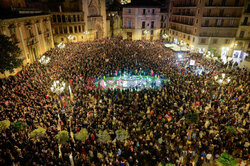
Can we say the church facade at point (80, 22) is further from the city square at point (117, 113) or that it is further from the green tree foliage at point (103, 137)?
the green tree foliage at point (103, 137)

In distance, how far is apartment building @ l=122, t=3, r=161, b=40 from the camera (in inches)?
1617

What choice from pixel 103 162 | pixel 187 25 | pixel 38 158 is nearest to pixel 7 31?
pixel 38 158

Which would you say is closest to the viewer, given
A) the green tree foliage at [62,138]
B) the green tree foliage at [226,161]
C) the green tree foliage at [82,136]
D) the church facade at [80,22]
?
the green tree foliage at [226,161]

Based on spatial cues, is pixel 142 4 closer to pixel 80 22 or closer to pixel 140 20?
pixel 140 20

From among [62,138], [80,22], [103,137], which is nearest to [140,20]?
[80,22]

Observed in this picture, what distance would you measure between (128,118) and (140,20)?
3624cm

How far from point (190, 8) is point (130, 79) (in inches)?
1017

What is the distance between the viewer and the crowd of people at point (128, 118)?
29.6 ft

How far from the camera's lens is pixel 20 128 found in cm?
991

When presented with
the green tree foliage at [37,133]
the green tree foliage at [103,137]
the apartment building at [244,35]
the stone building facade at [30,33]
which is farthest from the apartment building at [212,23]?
the green tree foliage at [37,133]

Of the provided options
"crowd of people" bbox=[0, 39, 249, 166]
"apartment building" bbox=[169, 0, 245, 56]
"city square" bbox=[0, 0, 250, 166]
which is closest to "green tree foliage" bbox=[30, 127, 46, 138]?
"city square" bbox=[0, 0, 250, 166]

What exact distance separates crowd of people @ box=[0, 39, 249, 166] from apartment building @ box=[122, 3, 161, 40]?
26.9m

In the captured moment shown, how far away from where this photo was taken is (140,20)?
138ft

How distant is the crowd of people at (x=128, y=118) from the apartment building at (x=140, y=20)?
26.9 meters
